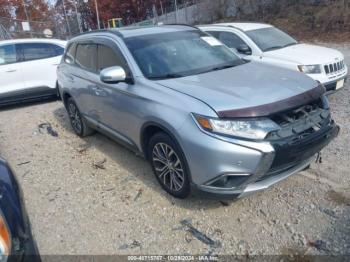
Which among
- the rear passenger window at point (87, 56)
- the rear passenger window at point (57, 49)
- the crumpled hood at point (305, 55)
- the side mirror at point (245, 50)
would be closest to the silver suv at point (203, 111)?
the rear passenger window at point (87, 56)

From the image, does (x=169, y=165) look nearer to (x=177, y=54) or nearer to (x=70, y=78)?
(x=177, y=54)

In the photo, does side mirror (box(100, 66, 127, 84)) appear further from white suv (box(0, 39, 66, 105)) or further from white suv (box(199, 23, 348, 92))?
white suv (box(0, 39, 66, 105))

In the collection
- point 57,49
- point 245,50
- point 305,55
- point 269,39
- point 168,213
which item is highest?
point 57,49

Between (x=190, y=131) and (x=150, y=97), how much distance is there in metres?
0.72

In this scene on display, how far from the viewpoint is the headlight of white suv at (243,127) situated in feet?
9.25

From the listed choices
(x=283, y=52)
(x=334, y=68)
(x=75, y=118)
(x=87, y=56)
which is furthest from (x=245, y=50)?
(x=75, y=118)

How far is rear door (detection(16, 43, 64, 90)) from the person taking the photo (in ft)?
26.8

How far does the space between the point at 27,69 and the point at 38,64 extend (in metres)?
0.29

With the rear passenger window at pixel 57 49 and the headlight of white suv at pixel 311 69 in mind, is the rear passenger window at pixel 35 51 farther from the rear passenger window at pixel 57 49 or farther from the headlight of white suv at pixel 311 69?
the headlight of white suv at pixel 311 69

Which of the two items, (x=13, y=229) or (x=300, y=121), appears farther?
(x=300, y=121)

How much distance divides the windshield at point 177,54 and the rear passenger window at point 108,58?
0.19 m

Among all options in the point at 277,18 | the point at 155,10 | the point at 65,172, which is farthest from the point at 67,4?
the point at 65,172

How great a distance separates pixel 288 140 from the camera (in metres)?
2.88

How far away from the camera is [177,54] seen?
398 centimetres
